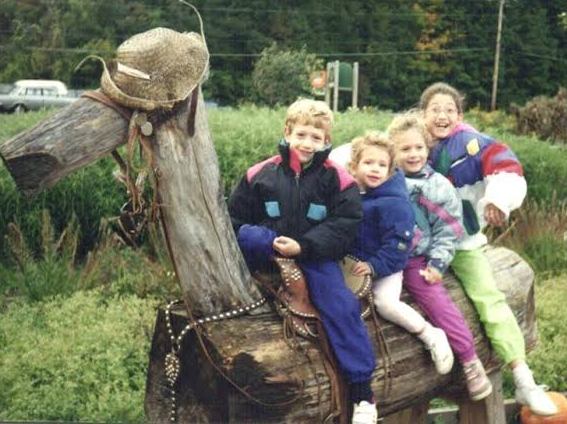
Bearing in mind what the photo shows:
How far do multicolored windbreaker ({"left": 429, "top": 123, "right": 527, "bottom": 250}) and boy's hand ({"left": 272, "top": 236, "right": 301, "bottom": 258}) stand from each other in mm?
1253

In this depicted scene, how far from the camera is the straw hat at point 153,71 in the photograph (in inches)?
135

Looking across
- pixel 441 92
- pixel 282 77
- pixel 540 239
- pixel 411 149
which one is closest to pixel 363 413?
pixel 411 149

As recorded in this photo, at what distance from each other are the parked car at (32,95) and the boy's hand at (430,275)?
2589 centimetres

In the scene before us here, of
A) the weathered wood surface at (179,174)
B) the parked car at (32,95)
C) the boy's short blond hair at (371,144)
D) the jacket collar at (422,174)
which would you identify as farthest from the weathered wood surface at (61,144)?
the parked car at (32,95)

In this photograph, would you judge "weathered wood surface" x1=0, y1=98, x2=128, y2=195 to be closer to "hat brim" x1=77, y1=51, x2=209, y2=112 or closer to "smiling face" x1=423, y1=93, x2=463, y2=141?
"hat brim" x1=77, y1=51, x2=209, y2=112

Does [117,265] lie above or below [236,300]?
below

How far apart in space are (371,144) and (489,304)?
3.66 ft

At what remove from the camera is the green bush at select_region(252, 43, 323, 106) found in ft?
84.8

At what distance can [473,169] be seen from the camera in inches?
189

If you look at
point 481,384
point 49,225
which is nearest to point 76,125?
point 481,384

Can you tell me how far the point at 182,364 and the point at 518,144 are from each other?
29.2 ft

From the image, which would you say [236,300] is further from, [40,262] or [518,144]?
[518,144]

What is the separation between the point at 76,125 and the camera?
10.8 ft

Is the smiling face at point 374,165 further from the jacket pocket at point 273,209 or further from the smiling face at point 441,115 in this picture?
the smiling face at point 441,115
